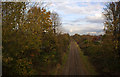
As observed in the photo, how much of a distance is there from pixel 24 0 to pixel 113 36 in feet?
26.9

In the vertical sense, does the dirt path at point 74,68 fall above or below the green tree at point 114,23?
below

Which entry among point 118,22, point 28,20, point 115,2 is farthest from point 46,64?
point 115,2

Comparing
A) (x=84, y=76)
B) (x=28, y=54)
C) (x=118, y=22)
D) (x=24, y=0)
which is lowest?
(x=84, y=76)

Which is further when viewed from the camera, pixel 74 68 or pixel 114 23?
pixel 74 68

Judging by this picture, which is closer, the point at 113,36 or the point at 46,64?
the point at 113,36

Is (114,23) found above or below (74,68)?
above

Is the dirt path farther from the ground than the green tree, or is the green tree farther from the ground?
the green tree

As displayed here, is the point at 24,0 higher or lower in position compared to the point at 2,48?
higher

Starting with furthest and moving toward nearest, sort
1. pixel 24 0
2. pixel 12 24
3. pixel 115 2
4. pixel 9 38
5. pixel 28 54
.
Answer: pixel 115 2
pixel 28 54
pixel 24 0
pixel 12 24
pixel 9 38

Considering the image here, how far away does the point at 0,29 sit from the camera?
15.3 feet

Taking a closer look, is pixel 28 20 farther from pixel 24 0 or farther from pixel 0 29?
pixel 0 29

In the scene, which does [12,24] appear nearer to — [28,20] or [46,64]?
[28,20]

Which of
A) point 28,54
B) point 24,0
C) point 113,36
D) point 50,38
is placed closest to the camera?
point 24,0

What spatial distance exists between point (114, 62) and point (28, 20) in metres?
8.47
